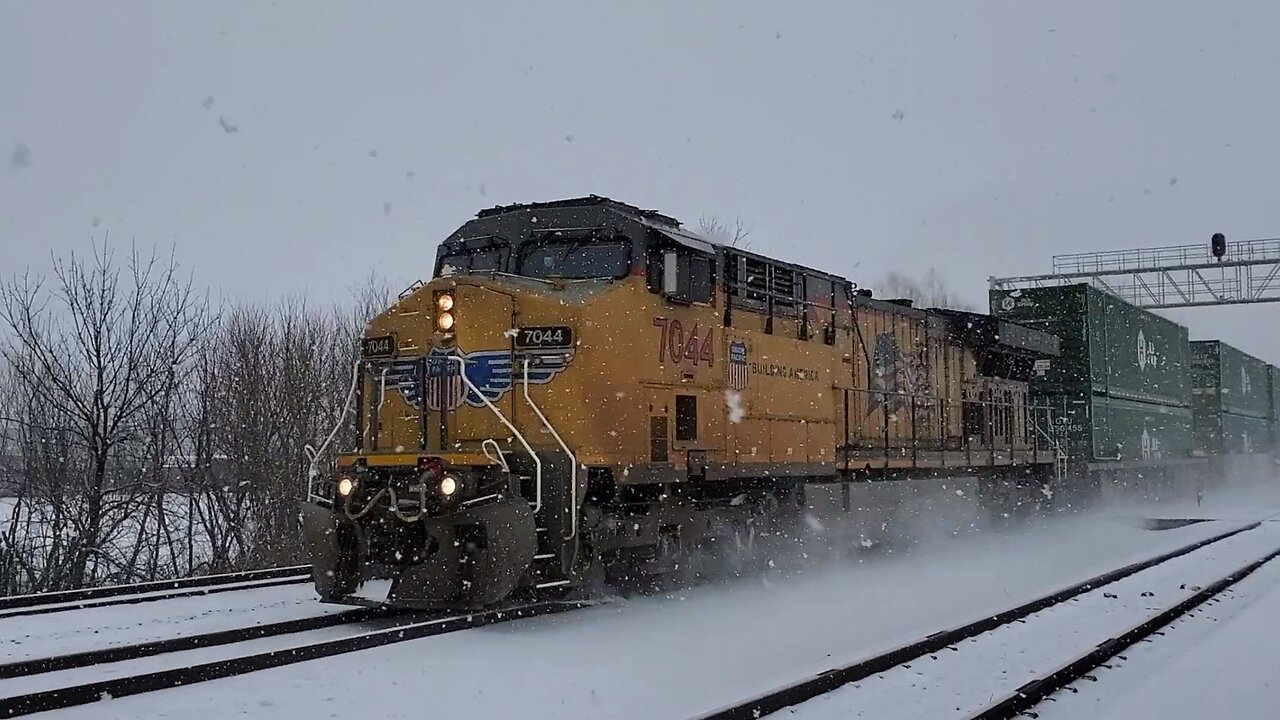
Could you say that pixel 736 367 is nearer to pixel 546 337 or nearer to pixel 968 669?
pixel 546 337

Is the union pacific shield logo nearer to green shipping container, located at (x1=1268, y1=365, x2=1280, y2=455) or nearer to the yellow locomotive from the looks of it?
the yellow locomotive

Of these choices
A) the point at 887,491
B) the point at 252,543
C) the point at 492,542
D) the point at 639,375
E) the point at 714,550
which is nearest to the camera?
the point at 492,542

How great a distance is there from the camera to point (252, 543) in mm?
17625

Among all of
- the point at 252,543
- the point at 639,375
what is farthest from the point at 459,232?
the point at 252,543

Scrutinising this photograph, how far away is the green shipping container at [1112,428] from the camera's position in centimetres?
1833

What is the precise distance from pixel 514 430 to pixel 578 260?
169 cm

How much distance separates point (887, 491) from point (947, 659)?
5576 mm

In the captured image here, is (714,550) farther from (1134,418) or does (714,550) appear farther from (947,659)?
(1134,418)

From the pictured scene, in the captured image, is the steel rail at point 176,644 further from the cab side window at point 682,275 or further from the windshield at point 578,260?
the cab side window at point 682,275

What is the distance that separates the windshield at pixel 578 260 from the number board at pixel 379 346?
4.04 feet

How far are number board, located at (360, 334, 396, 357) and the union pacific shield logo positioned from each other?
2.90 m

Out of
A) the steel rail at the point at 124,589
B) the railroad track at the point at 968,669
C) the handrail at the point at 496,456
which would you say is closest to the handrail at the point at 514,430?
the handrail at the point at 496,456

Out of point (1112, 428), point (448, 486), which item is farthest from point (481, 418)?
point (1112, 428)

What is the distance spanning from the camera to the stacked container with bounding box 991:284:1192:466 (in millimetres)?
18422
